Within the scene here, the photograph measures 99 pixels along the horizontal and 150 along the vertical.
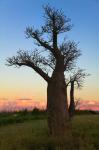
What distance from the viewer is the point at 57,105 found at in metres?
17.8

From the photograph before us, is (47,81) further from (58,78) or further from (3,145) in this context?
(3,145)

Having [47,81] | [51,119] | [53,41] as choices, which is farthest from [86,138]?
[53,41]

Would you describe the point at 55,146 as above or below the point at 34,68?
below

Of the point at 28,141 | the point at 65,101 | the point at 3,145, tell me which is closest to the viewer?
the point at 3,145

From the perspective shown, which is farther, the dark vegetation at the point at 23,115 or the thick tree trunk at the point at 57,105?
the dark vegetation at the point at 23,115

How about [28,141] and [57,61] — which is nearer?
[28,141]

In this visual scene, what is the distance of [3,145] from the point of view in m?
15.7

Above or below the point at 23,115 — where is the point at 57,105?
below

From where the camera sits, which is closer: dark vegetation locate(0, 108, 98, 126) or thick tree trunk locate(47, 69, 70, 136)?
thick tree trunk locate(47, 69, 70, 136)

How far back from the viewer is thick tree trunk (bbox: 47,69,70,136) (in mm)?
17750

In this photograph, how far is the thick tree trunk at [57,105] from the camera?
58.2ft

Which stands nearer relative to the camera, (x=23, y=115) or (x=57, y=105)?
(x=57, y=105)

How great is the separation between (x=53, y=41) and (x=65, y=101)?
2.50m

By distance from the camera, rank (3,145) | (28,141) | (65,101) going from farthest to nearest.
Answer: (65,101)
(28,141)
(3,145)
